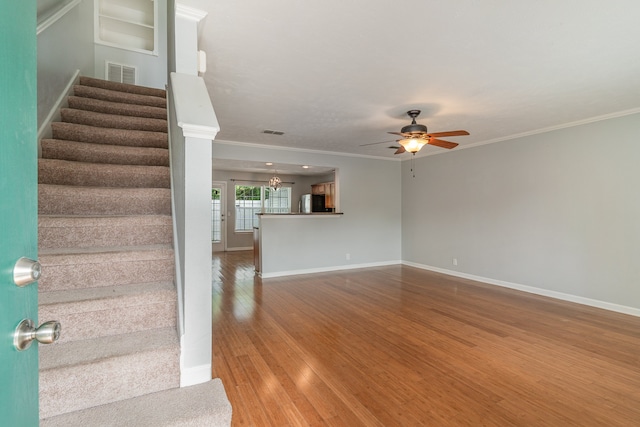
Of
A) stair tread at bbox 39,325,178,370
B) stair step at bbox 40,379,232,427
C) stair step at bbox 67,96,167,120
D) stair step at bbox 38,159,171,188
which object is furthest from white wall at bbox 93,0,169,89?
stair step at bbox 40,379,232,427

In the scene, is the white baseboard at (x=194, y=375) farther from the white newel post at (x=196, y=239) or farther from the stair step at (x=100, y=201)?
the stair step at (x=100, y=201)

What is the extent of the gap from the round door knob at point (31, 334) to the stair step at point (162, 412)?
706 mm

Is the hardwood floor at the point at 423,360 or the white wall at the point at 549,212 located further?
the white wall at the point at 549,212

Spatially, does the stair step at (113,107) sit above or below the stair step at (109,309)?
above

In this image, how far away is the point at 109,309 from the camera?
1.46m

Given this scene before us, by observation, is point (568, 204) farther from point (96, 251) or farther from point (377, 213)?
point (96, 251)

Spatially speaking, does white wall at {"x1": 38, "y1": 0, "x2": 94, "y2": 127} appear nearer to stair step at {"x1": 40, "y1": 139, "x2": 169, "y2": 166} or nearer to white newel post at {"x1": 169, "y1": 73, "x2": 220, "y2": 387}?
stair step at {"x1": 40, "y1": 139, "x2": 169, "y2": 166}

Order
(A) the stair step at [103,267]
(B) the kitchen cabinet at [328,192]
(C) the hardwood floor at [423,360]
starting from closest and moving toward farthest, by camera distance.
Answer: (A) the stair step at [103,267] → (C) the hardwood floor at [423,360] → (B) the kitchen cabinet at [328,192]

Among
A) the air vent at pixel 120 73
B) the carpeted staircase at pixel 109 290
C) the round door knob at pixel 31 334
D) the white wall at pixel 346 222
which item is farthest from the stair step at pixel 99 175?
the air vent at pixel 120 73

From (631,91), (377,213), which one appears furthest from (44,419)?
(377,213)

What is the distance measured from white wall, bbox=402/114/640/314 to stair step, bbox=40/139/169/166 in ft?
16.6

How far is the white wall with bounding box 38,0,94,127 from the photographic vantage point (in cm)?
247

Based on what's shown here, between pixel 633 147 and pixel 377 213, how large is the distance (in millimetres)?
4049

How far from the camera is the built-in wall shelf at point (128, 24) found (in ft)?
14.6
